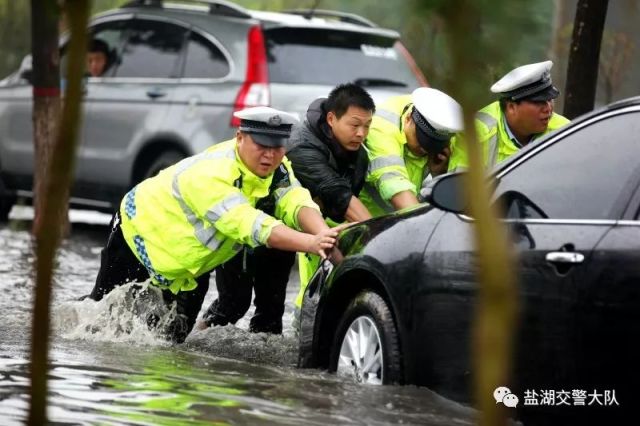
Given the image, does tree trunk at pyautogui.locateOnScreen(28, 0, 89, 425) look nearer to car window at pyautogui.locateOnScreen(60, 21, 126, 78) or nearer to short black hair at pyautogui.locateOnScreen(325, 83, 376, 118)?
short black hair at pyautogui.locateOnScreen(325, 83, 376, 118)

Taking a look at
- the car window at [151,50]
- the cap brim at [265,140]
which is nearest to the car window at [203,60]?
the car window at [151,50]

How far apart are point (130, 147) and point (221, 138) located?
122 centimetres

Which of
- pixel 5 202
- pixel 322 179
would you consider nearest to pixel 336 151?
pixel 322 179

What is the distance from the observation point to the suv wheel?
15031mm

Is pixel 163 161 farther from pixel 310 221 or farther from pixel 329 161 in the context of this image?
pixel 310 221

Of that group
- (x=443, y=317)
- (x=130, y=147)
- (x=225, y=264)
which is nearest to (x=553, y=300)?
(x=443, y=317)

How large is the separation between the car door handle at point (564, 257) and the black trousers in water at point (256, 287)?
133 inches

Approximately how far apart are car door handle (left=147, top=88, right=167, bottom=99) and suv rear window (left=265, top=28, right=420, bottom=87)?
3.32ft

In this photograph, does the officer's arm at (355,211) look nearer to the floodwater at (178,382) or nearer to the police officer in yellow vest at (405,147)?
the police officer in yellow vest at (405,147)

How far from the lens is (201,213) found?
299 inches

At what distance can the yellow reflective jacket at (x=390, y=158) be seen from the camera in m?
7.91

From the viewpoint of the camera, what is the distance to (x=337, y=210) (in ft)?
26.2

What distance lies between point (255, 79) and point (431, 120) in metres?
4.81

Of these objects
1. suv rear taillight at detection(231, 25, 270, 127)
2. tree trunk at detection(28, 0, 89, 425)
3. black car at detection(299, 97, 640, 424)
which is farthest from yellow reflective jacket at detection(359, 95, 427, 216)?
tree trunk at detection(28, 0, 89, 425)
